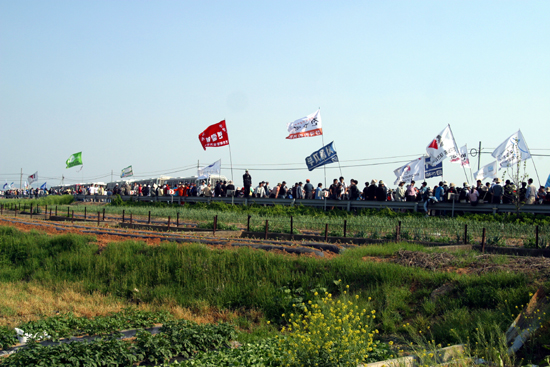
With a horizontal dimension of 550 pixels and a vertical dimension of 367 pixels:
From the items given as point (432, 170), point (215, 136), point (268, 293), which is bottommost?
point (268, 293)

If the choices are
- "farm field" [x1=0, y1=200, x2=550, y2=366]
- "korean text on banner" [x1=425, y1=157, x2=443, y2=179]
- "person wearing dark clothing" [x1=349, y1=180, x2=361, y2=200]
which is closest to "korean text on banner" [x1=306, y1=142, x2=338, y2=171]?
"person wearing dark clothing" [x1=349, y1=180, x2=361, y2=200]

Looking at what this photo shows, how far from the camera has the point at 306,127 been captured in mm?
31141

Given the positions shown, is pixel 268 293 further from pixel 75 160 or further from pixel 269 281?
pixel 75 160

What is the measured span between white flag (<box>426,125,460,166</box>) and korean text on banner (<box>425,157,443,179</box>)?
0.96ft

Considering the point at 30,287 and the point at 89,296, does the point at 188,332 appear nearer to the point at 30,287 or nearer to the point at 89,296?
the point at 89,296

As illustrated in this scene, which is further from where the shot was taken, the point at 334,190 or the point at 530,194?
the point at 334,190

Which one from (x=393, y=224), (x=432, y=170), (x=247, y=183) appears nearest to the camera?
(x=393, y=224)

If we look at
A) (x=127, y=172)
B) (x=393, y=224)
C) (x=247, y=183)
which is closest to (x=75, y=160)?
(x=127, y=172)

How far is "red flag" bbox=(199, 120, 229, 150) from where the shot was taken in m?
34.9

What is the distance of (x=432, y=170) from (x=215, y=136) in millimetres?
15746

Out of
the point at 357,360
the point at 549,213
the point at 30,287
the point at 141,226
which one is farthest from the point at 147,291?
the point at 549,213

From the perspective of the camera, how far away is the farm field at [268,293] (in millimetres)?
7965

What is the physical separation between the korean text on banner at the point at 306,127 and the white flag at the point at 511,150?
1028cm

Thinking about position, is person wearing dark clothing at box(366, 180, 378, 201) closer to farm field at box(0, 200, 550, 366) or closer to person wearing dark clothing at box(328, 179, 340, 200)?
person wearing dark clothing at box(328, 179, 340, 200)
